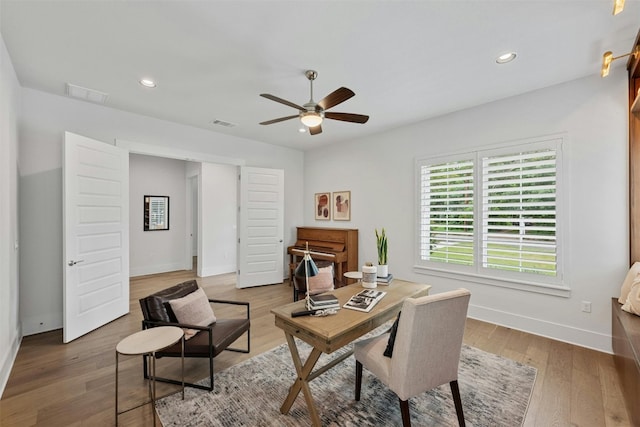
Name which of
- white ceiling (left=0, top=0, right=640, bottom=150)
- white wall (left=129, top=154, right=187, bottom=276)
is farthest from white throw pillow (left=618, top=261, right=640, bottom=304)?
white wall (left=129, top=154, right=187, bottom=276)

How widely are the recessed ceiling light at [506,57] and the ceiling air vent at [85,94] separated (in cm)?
437

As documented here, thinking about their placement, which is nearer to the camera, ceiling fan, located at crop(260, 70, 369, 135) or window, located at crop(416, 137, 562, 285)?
ceiling fan, located at crop(260, 70, 369, 135)

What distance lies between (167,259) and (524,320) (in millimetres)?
6982

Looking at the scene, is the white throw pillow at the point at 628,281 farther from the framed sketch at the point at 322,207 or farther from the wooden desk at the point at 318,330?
the framed sketch at the point at 322,207

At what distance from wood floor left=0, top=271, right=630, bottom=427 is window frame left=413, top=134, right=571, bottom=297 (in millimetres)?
592

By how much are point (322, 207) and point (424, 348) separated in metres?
4.41

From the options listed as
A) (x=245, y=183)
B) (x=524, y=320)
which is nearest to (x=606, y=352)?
(x=524, y=320)

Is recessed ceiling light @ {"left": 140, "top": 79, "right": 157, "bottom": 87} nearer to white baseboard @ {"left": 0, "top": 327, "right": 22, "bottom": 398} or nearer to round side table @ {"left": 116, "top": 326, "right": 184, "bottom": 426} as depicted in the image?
round side table @ {"left": 116, "top": 326, "right": 184, "bottom": 426}

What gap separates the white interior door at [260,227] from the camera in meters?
5.24

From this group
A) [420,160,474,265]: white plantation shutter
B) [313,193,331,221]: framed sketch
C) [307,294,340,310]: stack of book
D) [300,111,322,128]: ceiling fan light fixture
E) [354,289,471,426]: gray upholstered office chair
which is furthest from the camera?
[313,193,331,221]: framed sketch

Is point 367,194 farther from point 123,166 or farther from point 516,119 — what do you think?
point 123,166

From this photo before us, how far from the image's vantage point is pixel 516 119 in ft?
11.1

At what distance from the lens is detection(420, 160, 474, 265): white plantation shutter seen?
3.77 metres

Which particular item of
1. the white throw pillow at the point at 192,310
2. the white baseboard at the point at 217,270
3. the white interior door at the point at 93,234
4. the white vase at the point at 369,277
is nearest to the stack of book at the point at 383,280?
the white vase at the point at 369,277
